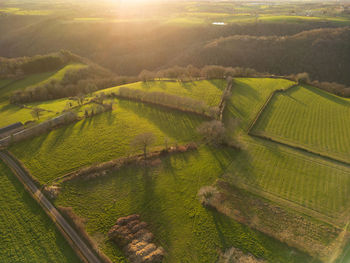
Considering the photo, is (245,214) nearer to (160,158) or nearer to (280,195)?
(280,195)

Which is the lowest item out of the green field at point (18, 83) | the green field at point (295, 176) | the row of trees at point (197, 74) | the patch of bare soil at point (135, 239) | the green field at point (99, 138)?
the green field at point (18, 83)

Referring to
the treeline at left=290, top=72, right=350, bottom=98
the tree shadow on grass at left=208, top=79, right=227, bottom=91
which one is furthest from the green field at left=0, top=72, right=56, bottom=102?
the treeline at left=290, top=72, right=350, bottom=98

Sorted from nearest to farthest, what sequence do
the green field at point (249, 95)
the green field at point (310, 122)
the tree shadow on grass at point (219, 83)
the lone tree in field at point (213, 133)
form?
the lone tree in field at point (213, 133) → the green field at point (310, 122) → the green field at point (249, 95) → the tree shadow on grass at point (219, 83)

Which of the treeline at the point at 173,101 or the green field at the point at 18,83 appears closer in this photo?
the treeline at the point at 173,101

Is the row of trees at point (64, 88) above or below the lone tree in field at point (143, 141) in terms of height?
below

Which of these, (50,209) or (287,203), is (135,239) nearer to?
(50,209)

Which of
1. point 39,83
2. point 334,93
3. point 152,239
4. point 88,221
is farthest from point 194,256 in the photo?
point 39,83

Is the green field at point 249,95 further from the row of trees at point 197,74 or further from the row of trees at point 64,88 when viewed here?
the row of trees at point 64,88

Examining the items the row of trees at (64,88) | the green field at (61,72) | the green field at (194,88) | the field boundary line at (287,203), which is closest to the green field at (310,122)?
the green field at (194,88)
